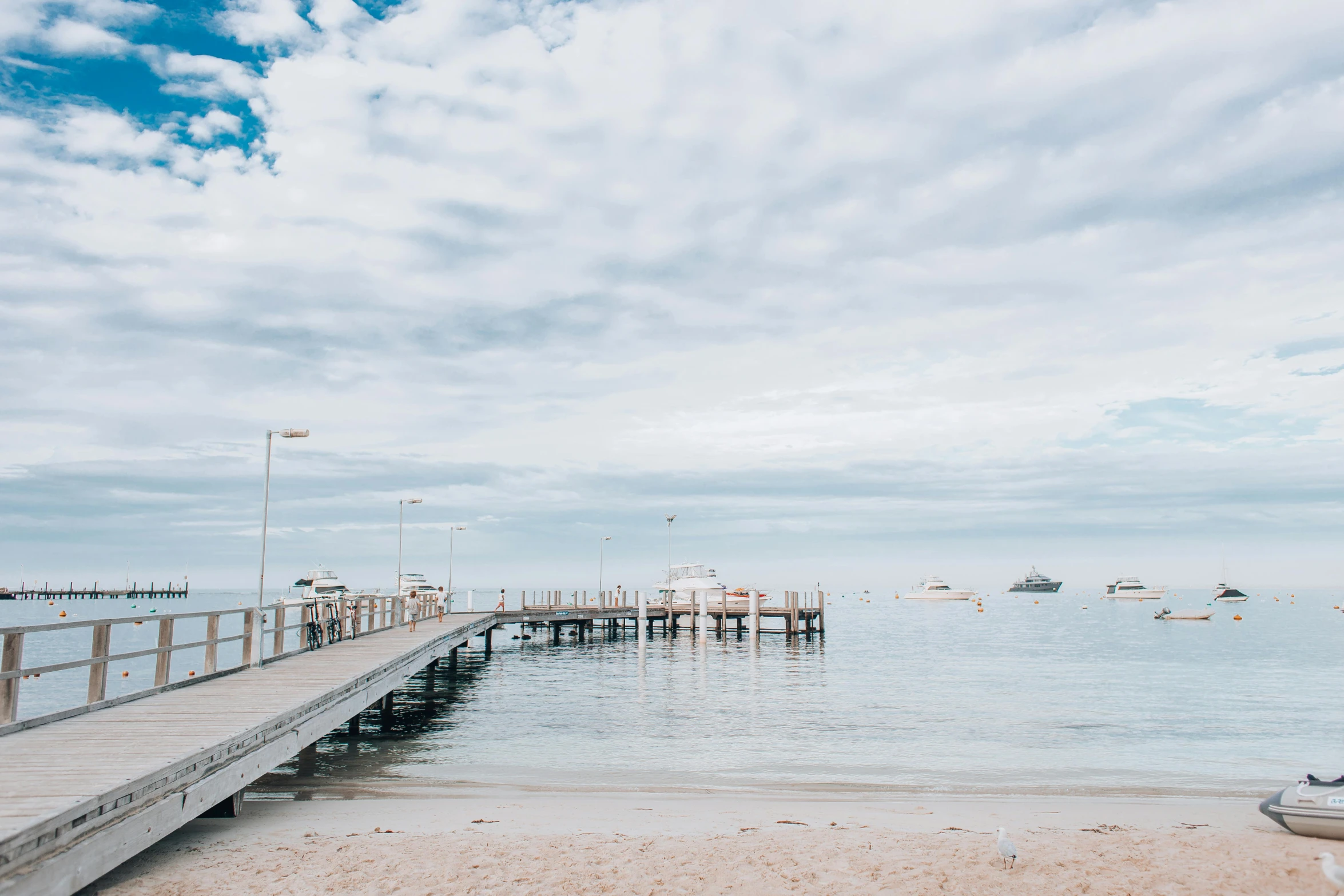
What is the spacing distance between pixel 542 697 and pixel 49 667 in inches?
848

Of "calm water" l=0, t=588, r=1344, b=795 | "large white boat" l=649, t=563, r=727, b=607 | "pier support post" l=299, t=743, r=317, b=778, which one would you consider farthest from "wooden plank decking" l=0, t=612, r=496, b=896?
"large white boat" l=649, t=563, r=727, b=607

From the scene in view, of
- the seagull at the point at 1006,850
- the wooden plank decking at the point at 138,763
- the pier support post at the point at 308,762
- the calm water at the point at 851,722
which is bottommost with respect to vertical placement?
the calm water at the point at 851,722

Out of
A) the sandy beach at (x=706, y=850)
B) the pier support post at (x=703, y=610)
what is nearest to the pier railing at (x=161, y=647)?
the sandy beach at (x=706, y=850)

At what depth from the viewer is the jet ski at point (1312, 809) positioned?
11.5m

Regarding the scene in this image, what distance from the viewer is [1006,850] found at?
33.1 ft

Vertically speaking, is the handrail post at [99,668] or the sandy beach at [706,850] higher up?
the handrail post at [99,668]

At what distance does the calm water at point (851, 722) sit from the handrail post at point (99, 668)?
12.3 ft

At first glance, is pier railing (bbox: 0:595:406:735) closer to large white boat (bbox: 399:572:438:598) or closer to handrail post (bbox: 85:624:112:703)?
handrail post (bbox: 85:624:112:703)

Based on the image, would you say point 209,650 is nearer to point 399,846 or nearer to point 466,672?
point 399,846

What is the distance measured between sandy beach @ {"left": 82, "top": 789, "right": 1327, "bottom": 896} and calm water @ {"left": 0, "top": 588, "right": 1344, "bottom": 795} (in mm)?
3194

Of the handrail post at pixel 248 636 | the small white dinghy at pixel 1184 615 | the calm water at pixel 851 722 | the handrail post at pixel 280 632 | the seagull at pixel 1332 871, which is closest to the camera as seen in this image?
the seagull at pixel 1332 871

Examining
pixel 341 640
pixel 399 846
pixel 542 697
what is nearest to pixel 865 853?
pixel 399 846

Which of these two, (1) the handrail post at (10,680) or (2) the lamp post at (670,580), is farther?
(2) the lamp post at (670,580)

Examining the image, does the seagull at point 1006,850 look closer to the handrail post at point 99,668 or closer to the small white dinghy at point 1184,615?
the handrail post at point 99,668
